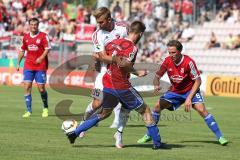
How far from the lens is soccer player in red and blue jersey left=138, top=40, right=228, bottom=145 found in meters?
13.4

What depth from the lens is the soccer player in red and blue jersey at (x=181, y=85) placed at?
13.4 metres

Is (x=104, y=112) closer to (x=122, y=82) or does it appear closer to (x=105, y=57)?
(x=122, y=82)

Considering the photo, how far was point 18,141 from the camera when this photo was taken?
13.2 m

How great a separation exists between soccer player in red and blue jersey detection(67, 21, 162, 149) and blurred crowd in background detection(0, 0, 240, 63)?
2421cm

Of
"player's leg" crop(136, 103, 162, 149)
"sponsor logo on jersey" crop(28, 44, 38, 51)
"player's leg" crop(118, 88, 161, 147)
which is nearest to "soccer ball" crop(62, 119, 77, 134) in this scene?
"player's leg" crop(118, 88, 161, 147)

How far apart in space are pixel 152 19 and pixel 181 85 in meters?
25.8

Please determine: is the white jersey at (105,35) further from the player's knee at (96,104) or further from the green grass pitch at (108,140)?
the green grass pitch at (108,140)

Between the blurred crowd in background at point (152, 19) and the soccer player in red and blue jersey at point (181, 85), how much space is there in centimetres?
2255

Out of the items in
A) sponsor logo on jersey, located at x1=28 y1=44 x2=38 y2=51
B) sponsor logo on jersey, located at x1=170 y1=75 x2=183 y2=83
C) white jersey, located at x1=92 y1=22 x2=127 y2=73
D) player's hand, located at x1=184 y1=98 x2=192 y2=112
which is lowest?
sponsor logo on jersey, located at x1=28 y1=44 x2=38 y2=51

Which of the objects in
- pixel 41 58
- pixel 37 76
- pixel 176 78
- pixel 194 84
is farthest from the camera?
pixel 37 76

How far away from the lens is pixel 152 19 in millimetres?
39469

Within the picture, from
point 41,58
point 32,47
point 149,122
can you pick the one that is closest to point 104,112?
point 149,122

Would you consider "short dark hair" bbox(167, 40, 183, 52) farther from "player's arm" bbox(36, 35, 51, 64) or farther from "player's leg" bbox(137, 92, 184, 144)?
"player's arm" bbox(36, 35, 51, 64)

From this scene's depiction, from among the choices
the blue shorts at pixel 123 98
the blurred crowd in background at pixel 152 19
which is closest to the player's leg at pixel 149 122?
the blue shorts at pixel 123 98
